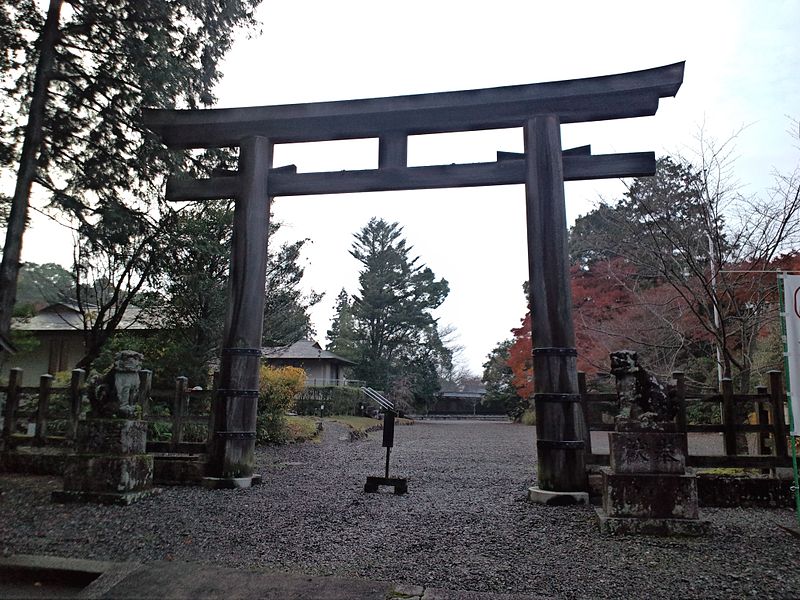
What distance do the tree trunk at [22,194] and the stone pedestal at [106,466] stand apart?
2312 mm

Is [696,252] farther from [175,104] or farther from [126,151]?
[126,151]

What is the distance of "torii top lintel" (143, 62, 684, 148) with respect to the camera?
6195 millimetres

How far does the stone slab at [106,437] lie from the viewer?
5.73 meters

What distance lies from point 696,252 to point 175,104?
8366 mm

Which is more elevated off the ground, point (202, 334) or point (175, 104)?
point (175, 104)

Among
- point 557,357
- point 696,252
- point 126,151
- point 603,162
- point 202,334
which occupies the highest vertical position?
point 126,151

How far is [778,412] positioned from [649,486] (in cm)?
249

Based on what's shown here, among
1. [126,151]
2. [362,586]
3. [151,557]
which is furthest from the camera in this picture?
[126,151]

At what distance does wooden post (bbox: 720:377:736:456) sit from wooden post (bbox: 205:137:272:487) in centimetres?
562

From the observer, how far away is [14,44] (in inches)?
289

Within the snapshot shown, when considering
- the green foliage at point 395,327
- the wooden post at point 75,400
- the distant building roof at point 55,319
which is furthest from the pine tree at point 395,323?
the wooden post at point 75,400

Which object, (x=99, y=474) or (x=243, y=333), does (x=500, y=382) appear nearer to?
(x=243, y=333)

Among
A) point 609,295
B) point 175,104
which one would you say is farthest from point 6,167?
point 609,295

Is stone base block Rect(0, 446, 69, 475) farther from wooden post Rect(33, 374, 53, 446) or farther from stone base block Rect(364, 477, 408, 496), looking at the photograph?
stone base block Rect(364, 477, 408, 496)
